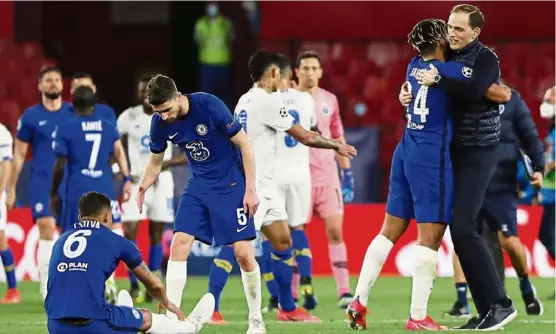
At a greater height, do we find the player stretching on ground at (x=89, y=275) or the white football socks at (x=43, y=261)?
the player stretching on ground at (x=89, y=275)

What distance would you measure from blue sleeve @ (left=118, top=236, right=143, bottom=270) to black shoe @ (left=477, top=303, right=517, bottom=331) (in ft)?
8.77

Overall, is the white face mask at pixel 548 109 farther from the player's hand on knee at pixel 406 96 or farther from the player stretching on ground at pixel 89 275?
the player stretching on ground at pixel 89 275

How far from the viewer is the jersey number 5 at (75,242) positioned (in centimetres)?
795

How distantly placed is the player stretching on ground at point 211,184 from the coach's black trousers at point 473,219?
1.42 metres

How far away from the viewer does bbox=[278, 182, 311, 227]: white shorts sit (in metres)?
12.2

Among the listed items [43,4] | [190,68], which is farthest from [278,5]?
[43,4]

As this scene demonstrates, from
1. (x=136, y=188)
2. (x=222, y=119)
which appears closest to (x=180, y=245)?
(x=222, y=119)

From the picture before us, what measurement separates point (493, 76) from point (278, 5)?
1333cm

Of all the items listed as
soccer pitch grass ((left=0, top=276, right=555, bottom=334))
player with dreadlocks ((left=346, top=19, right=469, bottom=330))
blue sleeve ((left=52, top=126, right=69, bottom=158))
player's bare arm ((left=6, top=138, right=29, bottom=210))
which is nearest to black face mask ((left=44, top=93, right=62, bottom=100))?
player's bare arm ((left=6, top=138, right=29, bottom=210))

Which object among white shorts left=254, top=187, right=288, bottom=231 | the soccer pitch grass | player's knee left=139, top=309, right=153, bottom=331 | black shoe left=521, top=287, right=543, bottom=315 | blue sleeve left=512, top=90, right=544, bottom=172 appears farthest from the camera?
black shoe left=521, top=287, right=543, bottom=315

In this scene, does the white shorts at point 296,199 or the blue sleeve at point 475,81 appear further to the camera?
the white shorts at point 296,199

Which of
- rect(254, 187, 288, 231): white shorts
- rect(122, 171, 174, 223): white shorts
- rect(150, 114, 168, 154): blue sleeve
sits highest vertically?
rect(150, 114, 168, 154): blue sleeve

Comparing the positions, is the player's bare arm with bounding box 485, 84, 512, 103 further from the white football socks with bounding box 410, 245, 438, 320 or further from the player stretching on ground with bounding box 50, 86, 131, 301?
the player stretching on ground with bounding box 50, 86, 131, 301

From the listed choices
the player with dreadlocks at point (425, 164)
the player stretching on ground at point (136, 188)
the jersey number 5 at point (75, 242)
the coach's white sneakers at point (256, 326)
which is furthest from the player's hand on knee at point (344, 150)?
the player stretching on ground at point (136, 188)
